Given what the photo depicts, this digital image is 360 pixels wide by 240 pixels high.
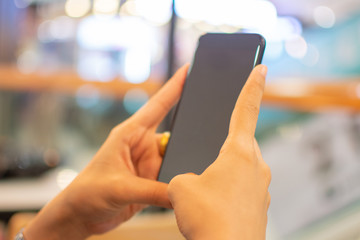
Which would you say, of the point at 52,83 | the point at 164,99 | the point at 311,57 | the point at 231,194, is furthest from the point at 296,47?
the point at 231,194

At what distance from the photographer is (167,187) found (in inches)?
19.6

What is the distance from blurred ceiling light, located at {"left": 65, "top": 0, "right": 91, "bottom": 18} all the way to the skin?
4.75 meters

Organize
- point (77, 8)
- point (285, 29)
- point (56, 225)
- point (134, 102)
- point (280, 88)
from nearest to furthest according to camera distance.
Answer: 1. point (56, 225)
2. point (280, 88)
3. point (134, 102)
4. point (285, 29)
5. point (77, 8)

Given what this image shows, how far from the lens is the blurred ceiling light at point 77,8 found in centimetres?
500

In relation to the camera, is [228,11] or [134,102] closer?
[228,11]

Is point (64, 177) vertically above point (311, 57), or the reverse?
point (311, 57)

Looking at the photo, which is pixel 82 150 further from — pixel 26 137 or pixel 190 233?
pixel 190 233

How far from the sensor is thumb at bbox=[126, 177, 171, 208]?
51 cm

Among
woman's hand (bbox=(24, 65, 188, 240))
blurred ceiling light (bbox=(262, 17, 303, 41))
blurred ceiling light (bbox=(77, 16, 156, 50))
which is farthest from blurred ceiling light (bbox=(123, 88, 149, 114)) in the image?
blurred ceiling light (bbox=(77, 16, 156, 50))

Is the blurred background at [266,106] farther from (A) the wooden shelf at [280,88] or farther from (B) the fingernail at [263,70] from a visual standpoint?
(B) the fingernail at [263,70]

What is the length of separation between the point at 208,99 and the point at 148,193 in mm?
153

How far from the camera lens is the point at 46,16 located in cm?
483

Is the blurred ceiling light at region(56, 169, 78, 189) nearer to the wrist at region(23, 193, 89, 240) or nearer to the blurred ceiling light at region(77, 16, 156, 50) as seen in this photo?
the wrist at region(23, 193, 89, 240)

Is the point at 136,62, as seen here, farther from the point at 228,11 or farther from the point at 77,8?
the point at 228,11
